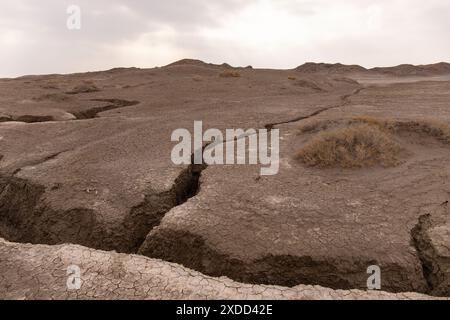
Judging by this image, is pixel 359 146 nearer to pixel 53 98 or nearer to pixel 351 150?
pixel 351 150

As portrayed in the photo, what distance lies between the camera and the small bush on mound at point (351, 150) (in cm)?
508

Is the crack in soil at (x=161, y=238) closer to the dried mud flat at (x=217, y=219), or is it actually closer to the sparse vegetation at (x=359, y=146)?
the dried mud flat at (x=217, y=219)

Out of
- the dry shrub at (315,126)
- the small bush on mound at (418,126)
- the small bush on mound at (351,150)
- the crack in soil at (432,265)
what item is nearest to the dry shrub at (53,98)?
the dry shrub at (315,126)

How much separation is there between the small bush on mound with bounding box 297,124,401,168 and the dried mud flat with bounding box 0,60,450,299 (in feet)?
0.14

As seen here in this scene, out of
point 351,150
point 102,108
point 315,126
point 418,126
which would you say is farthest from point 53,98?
point 418,126

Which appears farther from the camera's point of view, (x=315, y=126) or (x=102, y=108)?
(x=102, y=108)

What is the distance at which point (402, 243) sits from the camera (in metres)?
3.41

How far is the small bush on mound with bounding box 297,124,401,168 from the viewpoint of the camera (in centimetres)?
508

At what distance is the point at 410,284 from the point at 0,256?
301cm

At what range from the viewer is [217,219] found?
12.4ft

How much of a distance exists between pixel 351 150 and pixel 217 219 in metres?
2.28

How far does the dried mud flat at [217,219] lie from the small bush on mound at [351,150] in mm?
43

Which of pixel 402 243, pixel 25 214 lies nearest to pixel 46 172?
pixel 25 214
